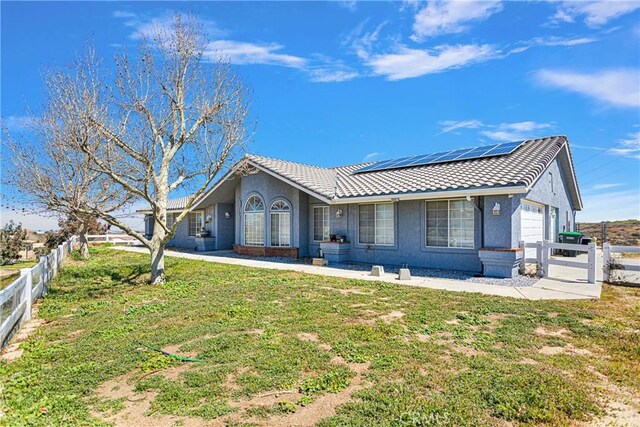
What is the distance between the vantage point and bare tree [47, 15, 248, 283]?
10.5m

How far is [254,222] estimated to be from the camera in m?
19.4

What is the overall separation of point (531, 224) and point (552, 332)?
9.19m

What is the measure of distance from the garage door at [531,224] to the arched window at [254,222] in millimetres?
11734

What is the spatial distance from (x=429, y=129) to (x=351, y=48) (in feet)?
25.4

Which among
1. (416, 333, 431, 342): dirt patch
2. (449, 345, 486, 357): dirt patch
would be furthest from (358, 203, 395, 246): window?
(449, 345, 486, 357): dirt patch

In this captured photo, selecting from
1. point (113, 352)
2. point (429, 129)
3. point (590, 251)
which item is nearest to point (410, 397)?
point (113, 352)

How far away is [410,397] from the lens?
12.7ft

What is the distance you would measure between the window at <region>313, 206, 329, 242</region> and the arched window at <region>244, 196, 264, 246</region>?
3002 mm

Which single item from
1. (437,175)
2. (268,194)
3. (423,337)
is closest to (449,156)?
(437,175)

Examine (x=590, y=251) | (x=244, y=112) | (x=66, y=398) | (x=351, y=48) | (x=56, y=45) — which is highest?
(x=351, y=48)

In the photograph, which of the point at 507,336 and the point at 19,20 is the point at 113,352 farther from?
the point at 19,20

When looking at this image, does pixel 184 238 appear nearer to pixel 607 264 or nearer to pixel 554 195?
pixel 554 195

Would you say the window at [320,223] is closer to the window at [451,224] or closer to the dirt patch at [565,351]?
the window at [451,224]

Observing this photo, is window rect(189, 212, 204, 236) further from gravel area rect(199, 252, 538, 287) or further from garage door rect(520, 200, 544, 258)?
garage door rect(520, 200, 544, 258)
